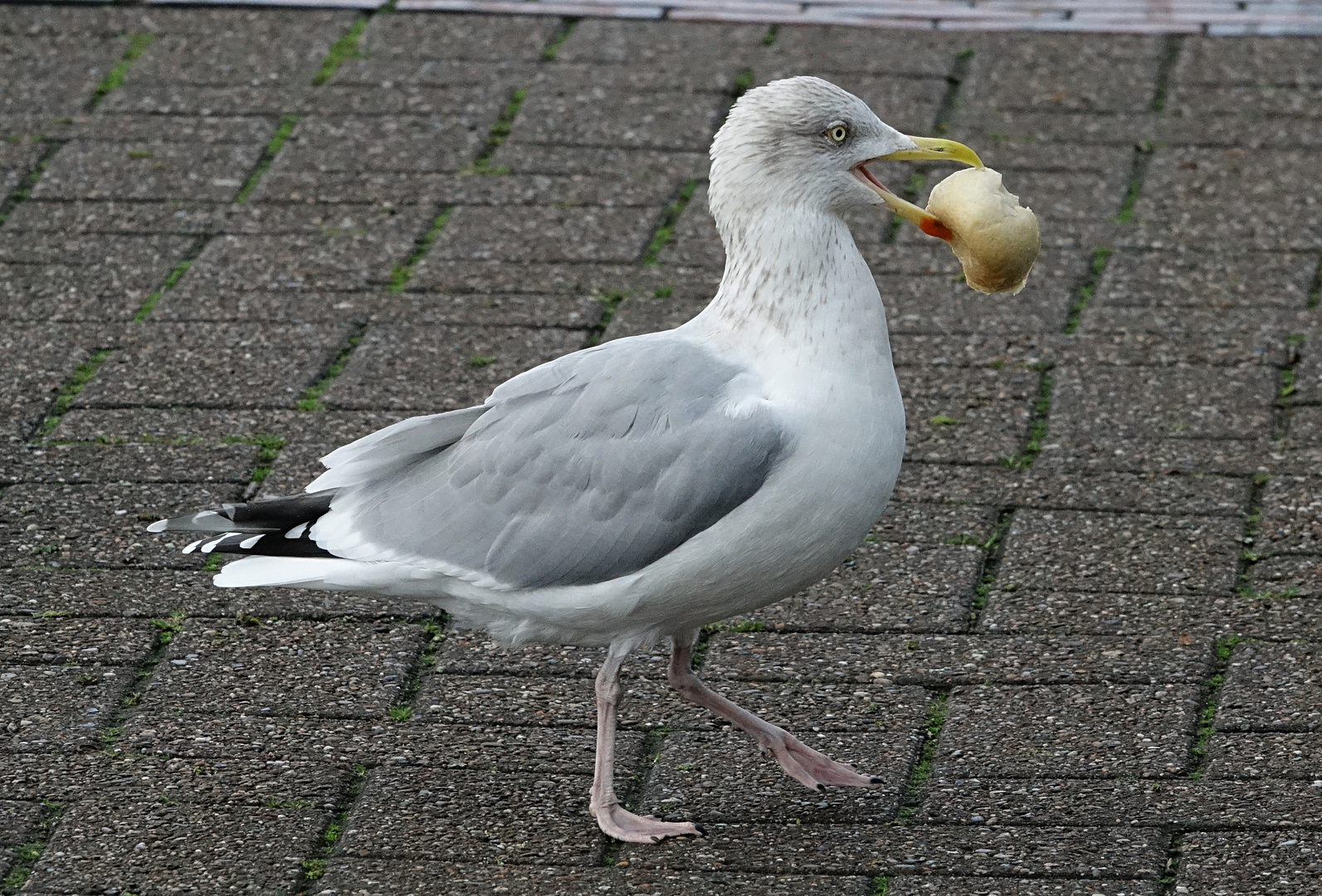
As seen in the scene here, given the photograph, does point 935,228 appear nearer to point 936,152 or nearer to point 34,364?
point 936,152

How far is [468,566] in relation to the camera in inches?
137

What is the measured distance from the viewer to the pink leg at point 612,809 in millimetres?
3428

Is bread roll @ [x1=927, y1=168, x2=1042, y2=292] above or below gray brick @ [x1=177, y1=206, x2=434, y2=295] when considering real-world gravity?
above

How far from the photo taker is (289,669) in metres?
3.99

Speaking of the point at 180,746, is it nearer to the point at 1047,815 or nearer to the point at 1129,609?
the point at 1047,815

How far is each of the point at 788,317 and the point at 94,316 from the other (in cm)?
282

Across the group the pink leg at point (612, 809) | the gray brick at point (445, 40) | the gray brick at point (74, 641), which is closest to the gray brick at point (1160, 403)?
the pink leg at point (612, 809)

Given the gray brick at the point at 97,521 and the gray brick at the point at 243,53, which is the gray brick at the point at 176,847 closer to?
the gray brick at the point at 97,521

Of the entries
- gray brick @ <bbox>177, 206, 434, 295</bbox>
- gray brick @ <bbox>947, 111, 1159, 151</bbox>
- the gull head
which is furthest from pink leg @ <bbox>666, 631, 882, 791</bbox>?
gray brick @ <bbox>947, 111, 1159, 151</bbox>

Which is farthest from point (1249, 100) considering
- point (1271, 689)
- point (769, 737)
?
point (769, 737)

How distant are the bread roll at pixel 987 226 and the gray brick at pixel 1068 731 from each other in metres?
0.87

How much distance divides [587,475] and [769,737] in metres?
0.64

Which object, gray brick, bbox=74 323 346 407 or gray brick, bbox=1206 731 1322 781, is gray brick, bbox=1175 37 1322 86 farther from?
gray brick, bbox=1206 731 1322 781

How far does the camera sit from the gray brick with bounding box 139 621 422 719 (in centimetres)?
386
